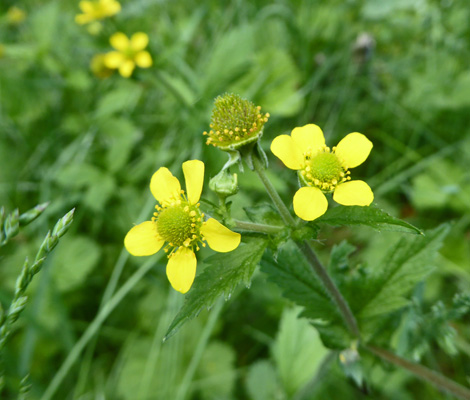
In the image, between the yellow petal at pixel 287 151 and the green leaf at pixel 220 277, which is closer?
the green leaf at pixel 220 277

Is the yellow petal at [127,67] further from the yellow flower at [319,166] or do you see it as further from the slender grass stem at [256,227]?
the slender grass stem at [256,227]

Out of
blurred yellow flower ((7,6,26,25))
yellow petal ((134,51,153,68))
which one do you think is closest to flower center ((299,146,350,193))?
yellow petal ((134,51,153,68))

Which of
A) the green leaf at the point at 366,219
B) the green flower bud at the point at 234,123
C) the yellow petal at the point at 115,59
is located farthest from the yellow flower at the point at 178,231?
the yellow petal at the point at 115,59

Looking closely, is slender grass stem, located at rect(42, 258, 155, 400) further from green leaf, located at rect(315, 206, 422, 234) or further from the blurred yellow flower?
the blurred yellow flower

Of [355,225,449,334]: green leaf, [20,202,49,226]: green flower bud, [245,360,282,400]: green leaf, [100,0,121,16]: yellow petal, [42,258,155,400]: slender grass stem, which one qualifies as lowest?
[245,360,282,400]: green leaf

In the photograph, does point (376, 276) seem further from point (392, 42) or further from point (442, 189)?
point (392, 42)

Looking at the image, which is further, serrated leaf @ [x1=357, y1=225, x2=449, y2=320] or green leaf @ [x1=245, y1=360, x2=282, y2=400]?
green leaf @ [x1=245, y1=360, x2=282, y2=400]

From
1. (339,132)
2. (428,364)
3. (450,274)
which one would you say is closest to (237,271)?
(428,364)
